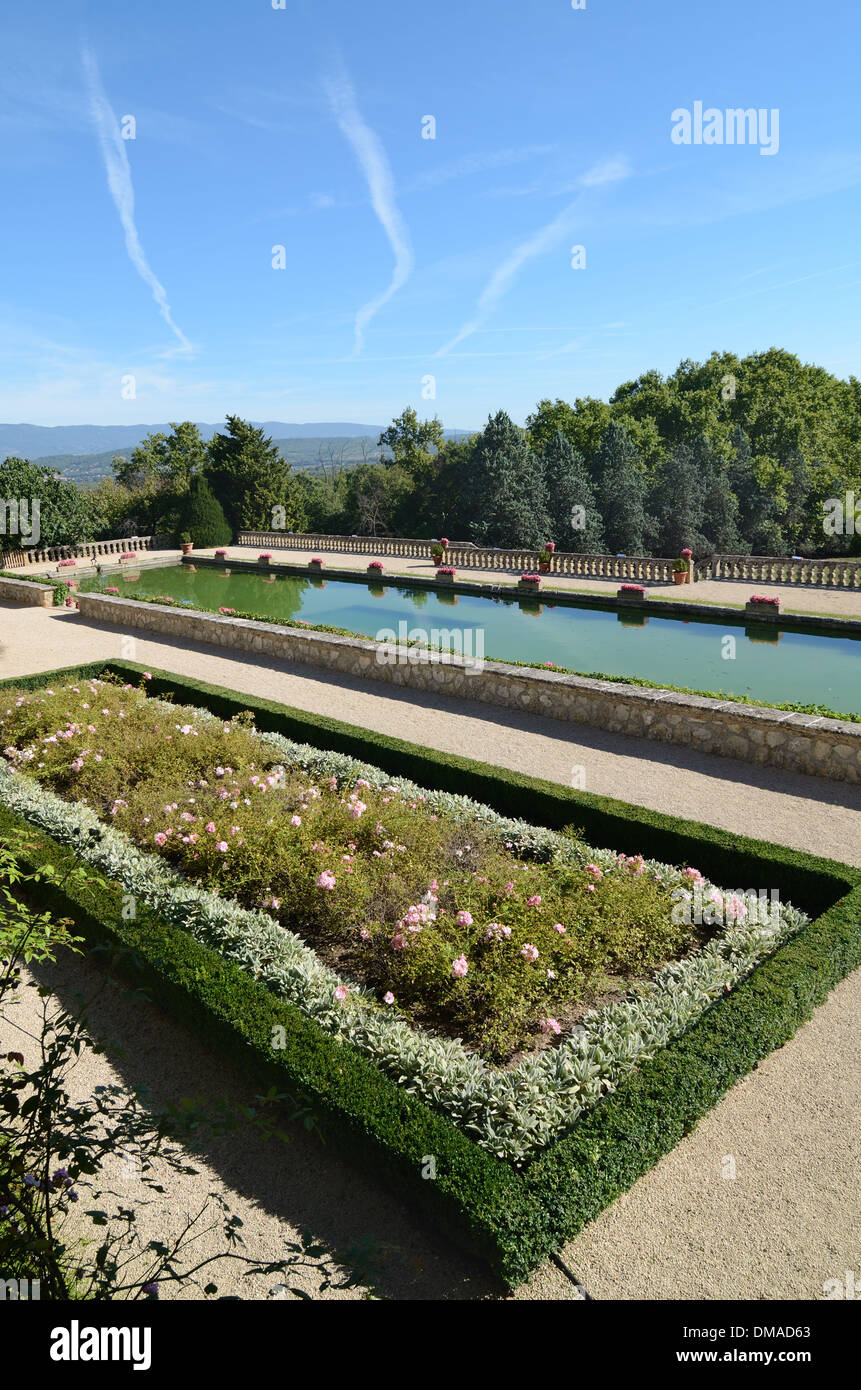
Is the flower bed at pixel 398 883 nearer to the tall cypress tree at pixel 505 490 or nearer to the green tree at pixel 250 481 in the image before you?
the tall cypress tree at pixel 505 490

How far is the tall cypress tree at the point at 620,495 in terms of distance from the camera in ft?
130

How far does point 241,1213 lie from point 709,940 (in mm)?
4034

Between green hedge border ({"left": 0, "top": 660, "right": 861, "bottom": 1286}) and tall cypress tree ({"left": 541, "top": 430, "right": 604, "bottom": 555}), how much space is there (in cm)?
3221

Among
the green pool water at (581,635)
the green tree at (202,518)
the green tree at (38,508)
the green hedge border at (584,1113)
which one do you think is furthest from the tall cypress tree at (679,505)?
the green hedge border at (584,1113)

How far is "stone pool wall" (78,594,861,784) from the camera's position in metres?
9.80

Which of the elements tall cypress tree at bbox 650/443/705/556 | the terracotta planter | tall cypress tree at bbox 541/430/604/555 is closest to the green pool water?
the terracotta planter

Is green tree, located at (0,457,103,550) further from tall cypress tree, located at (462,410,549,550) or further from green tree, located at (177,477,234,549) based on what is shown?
tall cypress tree, located at (462,410,549,550)

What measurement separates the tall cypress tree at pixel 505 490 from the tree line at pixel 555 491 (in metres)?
0.07

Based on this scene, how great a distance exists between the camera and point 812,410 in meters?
55.4

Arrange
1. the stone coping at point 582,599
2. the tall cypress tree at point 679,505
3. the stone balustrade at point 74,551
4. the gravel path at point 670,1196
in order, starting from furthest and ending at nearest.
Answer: the tall cypress tree at point 679,505 → the stone balustrade at point 74,551 → the stone coping at point 582,599 → the gravel path at point 670,1196

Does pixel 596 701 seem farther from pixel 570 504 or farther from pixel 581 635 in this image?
pixel 570 504

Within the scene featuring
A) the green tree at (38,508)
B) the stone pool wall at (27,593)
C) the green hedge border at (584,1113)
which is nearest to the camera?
the green hedge border at (584,1113)
